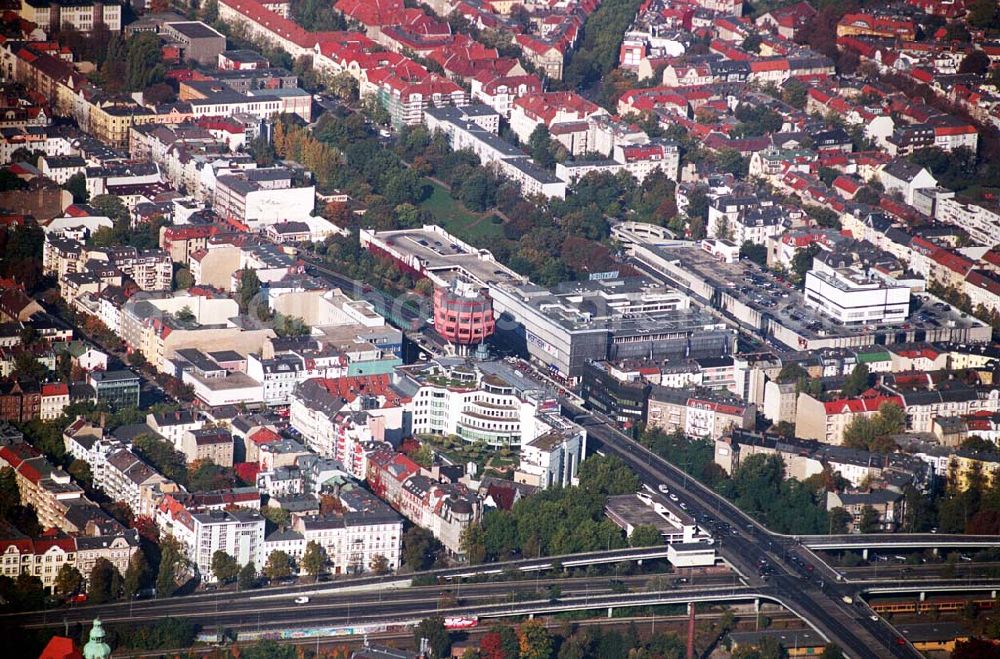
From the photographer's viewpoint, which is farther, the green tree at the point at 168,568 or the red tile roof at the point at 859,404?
the red tile roof at the point at 859,404

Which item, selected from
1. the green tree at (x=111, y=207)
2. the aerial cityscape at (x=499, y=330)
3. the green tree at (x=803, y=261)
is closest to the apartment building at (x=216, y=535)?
the aerial cityscape at (x=499, y=330)

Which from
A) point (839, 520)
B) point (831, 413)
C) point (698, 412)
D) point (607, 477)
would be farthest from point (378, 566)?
point (831, 413)

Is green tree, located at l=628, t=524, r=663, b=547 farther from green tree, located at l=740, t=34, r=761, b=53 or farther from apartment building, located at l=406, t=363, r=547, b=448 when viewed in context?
green tree, located at l=740, t=34, r=761, b=53

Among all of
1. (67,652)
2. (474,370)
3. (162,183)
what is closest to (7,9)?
(162,183)

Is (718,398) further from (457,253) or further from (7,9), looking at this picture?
(7,9)

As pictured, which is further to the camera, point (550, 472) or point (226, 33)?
point (226, 33)

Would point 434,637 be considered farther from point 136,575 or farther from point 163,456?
point 163,456

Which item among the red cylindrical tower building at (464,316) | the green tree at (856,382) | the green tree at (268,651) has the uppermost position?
the red cylindrical tower building at (464,316)

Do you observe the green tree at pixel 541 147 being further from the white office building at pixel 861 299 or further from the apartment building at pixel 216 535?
the apartment building at pixel 216 535
